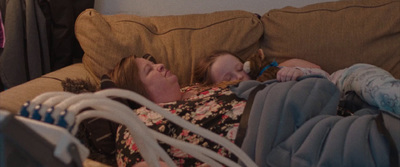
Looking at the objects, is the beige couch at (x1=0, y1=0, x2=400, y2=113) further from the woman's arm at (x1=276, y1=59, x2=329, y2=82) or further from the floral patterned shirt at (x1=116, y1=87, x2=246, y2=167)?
the floral patterned shirt at (x1=116, y1=87, x2=246, y2=167)

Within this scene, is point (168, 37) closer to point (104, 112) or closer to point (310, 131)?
point (310, 131)

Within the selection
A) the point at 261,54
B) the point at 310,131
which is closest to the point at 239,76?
the point at 261,54

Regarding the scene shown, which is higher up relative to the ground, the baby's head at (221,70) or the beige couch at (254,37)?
the beige couch at (254,37)

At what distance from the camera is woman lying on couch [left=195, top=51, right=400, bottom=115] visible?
1262 millimetres

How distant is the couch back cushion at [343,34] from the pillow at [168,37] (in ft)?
0.59

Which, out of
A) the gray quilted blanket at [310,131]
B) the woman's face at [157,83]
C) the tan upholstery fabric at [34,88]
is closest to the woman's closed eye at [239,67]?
the woman's face at [157,83]

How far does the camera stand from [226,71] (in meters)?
1.68

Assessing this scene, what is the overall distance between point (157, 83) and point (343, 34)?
923 mm

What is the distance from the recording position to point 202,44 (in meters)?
1.84

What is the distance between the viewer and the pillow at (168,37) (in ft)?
5.69

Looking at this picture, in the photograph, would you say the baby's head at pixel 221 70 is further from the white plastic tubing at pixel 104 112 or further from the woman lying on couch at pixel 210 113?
the white plastic tubing at pixel 104 112

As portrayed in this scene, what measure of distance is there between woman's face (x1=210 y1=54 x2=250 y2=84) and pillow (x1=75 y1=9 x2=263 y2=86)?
16cm

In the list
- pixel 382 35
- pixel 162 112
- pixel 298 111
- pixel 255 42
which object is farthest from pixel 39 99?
pixel 382 35

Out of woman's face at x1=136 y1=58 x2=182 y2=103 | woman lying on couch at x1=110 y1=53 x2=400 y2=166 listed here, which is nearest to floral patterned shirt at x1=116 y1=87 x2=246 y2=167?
woman lying on couch at x1=110 y1=53 x2=400 y2=166
